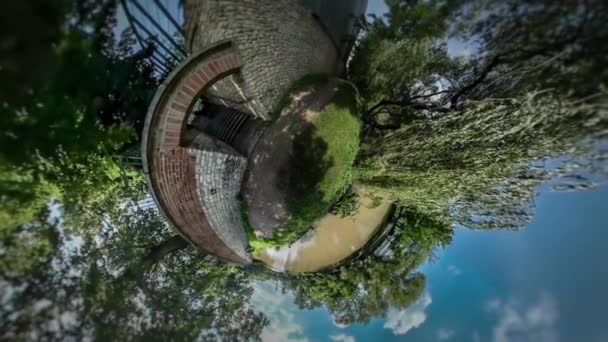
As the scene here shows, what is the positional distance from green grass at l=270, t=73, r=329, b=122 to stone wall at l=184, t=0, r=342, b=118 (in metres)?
0.09

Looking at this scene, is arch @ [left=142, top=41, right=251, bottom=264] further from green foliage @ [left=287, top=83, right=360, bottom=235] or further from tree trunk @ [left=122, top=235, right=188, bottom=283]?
green foliage @ [left=287, top=83, right=360, bottom=235]

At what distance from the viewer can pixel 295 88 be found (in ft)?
28.9

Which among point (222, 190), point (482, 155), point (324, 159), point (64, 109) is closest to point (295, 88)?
point (324, 159)

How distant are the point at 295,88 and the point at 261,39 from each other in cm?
134

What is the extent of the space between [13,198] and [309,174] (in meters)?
5.28

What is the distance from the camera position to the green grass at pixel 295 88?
859 cm

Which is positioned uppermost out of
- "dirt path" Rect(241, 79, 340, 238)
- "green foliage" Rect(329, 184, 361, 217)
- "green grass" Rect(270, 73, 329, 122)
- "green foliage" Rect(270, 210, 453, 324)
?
"green grass" Rect(270, 73, 329, 122)

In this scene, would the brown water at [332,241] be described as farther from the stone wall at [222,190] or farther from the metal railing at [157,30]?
the metal railing at [157,30]

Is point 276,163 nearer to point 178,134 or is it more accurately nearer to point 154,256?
point 178,134

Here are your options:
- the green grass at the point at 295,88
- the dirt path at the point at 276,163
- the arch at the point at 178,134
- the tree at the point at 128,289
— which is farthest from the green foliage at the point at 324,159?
the tree at the point at 128,289

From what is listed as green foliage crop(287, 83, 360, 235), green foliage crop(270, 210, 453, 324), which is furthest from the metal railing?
green foliage crop(270, 210, 453, 324)

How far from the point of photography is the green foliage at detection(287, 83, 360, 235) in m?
8.61

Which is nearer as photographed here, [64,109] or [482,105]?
[64,109]

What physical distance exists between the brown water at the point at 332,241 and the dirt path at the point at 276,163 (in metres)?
2.40
